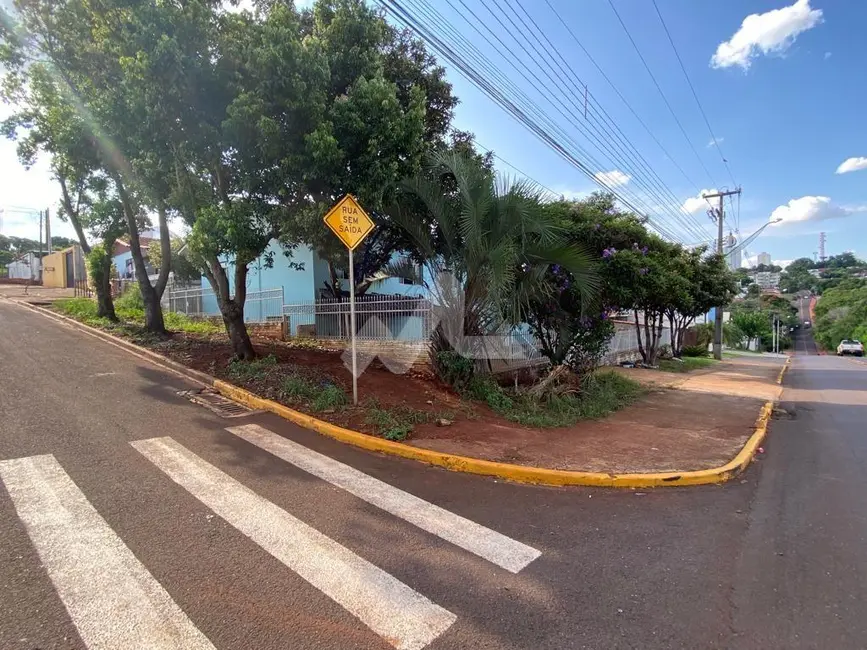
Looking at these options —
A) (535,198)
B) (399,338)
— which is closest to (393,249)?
(399,338)

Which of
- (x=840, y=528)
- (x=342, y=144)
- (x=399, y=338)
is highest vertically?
(x=342, y=144)

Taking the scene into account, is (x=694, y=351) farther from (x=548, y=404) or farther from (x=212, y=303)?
(x=212, y=303)

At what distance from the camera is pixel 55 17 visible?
10.3m

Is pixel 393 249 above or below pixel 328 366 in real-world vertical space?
above

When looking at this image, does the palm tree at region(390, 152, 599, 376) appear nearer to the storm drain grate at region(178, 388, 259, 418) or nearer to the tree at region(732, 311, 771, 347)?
the storm drain grate at region(178, 388, 259, 418)

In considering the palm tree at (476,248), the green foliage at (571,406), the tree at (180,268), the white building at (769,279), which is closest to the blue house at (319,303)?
the tree at (180,268)

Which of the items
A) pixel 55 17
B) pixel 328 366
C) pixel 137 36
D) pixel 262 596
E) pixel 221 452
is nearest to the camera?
pixel 262 596

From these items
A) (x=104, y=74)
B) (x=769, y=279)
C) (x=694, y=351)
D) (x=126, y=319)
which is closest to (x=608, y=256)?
(x=104, y=74)

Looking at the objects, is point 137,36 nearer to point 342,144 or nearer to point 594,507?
point 342,144

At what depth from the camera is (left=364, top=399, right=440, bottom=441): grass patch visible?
6324 millimetres

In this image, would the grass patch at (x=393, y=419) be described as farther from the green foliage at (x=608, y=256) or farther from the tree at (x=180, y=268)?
the tree at (x=180, y=268)

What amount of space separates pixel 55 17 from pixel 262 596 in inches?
514

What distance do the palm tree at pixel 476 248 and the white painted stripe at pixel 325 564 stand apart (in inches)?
193

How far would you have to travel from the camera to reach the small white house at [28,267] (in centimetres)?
4197
